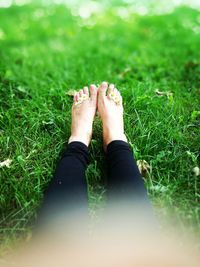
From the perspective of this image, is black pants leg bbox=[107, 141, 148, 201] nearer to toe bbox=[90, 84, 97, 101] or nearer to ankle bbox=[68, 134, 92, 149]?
ankle bbox=[68, 134, 92, 149]

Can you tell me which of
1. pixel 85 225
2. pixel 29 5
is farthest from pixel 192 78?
pixel 29 5

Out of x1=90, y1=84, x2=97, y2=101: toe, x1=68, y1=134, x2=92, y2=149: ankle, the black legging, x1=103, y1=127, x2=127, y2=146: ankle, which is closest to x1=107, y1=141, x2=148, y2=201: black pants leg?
the black legging

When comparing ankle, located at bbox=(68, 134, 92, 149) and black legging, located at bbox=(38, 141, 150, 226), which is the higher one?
ankle, located at bbox=(68, 134, 92, 149)

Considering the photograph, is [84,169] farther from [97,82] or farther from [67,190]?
[97,82]

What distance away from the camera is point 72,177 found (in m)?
2.12

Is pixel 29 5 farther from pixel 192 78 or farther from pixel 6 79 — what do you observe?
pixel 192 78

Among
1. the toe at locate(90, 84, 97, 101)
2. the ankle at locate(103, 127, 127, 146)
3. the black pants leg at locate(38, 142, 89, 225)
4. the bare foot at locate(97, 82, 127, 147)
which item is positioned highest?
the toe at locate(90, 84, 97, 101)

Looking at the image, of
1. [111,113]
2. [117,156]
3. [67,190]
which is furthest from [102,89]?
[67,190]

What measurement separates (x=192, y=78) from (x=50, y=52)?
1749 millimetres

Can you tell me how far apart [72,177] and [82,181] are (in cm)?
6

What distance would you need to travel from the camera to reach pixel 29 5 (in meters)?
5.56

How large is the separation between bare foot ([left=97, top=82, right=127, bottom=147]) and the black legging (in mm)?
148

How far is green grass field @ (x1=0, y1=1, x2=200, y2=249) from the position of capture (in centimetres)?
225

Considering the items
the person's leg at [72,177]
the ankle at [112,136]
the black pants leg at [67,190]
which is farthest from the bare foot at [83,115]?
the black pants leg at [67,190]
